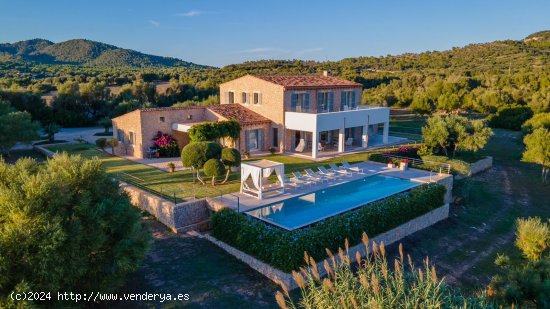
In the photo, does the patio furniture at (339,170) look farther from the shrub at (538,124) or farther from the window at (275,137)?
the shrub at (538,124)

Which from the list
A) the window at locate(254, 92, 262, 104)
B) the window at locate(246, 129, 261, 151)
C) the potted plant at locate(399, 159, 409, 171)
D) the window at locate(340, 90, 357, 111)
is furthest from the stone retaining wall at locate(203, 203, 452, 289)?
the window at locate(254, 92, 262, 104)

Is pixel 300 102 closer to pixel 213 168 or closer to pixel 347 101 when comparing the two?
pixel 347 101

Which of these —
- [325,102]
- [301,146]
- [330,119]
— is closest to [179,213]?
[301,146]

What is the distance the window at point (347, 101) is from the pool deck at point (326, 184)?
8.98 m

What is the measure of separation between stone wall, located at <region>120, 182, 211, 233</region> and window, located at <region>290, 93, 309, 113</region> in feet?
50.3

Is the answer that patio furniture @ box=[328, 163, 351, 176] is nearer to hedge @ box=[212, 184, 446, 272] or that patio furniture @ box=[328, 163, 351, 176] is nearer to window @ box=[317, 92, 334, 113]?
hedge @ box=[212, 184, 446, 272]

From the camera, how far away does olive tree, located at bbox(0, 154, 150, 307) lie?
8766 millimetres

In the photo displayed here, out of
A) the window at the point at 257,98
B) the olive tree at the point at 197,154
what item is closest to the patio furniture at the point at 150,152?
the olive tree at the point at 197,154

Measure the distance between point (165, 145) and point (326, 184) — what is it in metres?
12.8

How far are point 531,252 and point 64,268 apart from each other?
524 inches

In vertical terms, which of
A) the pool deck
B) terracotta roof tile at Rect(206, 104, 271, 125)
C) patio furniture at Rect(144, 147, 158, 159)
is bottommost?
the pool deck

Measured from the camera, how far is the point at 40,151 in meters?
30.7

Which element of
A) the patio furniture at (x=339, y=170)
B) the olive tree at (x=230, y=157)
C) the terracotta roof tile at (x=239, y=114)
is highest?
the terracotta roof tile at (x=239, y=114)

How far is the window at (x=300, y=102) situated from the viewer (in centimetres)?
3030
